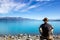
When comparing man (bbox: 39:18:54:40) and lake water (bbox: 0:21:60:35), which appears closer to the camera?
man (bbox: 39:18:54:40)

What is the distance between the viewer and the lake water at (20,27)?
13117 mm

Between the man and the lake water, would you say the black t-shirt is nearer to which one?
the man

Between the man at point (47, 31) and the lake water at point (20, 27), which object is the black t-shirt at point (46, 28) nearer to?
the man at point (47, 31)

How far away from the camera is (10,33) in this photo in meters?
13.3

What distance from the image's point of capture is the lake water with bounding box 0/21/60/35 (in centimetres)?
1312

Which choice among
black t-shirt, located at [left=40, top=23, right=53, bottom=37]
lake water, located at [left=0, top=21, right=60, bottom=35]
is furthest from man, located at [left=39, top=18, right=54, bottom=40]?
lake water, located at [left=0, top=21, right=60, bottom=35]

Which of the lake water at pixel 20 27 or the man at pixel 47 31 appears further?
the lake water at pixel 20 27

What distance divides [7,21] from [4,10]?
587mm

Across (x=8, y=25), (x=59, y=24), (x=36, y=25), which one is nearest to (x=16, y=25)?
(x=8, y=25)

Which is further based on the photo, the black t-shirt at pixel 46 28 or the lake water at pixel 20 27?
the lake water at pixel 20 27

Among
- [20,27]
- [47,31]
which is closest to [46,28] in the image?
[47,31]

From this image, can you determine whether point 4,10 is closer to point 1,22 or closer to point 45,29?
point 1,22

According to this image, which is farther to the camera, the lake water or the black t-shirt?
the lake water

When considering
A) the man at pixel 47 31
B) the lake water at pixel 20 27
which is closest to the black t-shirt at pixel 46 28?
the man at pixel 47 31
